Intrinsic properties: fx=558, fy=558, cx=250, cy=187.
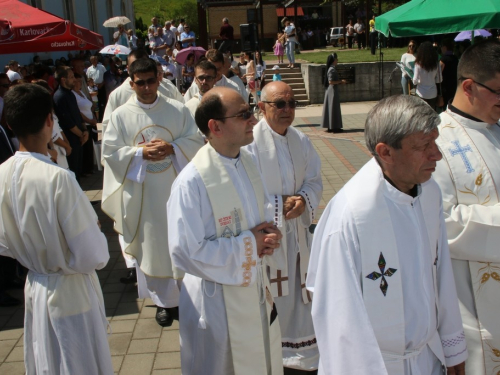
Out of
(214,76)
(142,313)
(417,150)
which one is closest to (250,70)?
(214,76)

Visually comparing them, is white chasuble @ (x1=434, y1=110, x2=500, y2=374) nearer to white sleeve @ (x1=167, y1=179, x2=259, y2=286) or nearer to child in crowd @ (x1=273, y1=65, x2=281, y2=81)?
white sleeve @ (x1=167, y1=179, x2=259, y2=286)

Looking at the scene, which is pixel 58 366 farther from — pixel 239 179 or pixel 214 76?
pixel 214 76

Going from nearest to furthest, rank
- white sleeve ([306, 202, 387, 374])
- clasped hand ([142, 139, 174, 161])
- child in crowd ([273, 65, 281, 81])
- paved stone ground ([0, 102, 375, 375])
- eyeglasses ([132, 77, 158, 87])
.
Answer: white sleeve ([306, 202, 387, 374]), paved stone ground ([0, 102, 375, 375]), clasped hand ([142, 139, 174, 161]), eyeglasses ([132, 77, 158, 87]), child in crowd ([273, 65, 281, 81])

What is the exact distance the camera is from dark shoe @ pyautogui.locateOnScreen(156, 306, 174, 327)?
4855mm

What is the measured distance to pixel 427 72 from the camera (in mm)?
12234

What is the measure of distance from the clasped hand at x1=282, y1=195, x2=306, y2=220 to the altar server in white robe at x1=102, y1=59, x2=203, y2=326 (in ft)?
3.65

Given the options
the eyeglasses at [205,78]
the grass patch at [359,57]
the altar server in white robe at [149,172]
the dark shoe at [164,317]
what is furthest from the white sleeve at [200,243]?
the grass patch at [359,57]

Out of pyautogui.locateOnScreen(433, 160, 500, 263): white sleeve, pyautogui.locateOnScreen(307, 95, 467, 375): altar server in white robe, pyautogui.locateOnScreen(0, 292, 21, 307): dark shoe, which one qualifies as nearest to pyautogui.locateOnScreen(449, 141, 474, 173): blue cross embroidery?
pyautogui.locateOnScreen(433, 160, 500, 263): white sleeve

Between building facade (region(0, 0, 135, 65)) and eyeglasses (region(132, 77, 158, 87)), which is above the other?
building facade (region(0, 0, 135, 65))

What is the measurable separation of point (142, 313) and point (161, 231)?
0.86m

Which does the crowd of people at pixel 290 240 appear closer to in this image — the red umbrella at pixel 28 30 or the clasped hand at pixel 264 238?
the clasped hand at pixel 264 238

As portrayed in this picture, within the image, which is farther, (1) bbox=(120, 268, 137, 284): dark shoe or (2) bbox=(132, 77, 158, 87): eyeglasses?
(1) bbox=(120, 268, 137, 284): dark shoe

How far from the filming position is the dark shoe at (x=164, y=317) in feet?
15.9

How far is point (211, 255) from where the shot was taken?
2893mm
